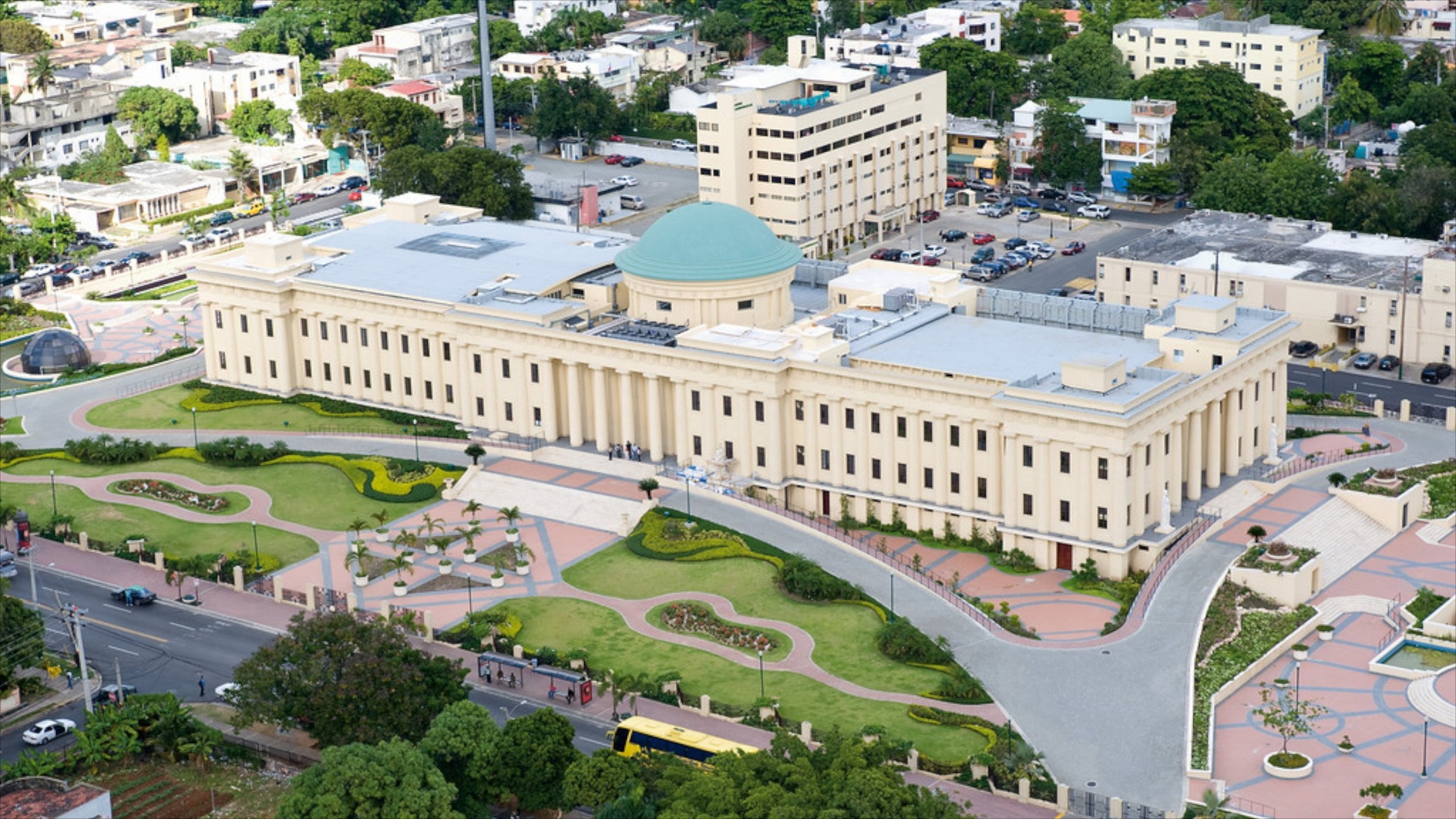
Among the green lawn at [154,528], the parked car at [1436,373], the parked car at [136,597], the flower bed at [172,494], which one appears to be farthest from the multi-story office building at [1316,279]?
the parked car at [136,597]

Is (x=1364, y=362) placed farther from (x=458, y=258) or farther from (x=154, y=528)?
(x=154, y=528)

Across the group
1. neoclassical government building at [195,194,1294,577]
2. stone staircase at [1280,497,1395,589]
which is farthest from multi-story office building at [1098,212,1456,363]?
stone staircase at [1280,497,1395,589]

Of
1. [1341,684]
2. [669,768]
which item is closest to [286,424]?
[669,768]

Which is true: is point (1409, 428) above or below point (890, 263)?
below

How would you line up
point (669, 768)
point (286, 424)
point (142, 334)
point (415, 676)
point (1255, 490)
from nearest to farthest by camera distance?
point (669, 768) < point (415, 676) < point (1255, 490) < point (286, 424) < point (142, 334)

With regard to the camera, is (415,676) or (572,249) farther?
(572,249)

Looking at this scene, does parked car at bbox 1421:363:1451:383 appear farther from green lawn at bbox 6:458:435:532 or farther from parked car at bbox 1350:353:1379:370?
green lawn at bbox 6:458:435:532

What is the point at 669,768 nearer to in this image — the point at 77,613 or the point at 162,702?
the point at 162,702
